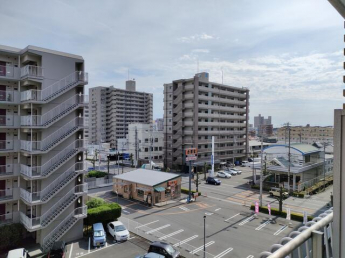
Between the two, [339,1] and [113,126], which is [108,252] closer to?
[339,1]

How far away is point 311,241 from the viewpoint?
7.94ft

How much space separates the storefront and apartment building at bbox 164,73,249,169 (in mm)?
17366

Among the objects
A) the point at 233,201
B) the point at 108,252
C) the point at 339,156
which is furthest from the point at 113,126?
the point at 339,156

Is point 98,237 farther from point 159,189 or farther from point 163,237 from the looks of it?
point 159,189

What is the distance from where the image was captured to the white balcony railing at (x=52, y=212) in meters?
14.8

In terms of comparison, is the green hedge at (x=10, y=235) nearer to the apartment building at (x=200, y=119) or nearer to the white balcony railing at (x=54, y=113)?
the white balcony railing at (x=54, y=113)

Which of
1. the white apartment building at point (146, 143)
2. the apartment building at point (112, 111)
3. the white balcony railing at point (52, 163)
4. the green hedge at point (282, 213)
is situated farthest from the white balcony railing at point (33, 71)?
the apartment building at point (112, 111)

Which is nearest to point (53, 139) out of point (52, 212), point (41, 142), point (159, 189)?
point (41, 142)

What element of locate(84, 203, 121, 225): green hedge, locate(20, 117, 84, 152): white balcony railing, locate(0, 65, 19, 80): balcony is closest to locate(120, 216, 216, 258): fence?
locate(84, 203, 121, 225): green hedge

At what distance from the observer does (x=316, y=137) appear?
9938cm

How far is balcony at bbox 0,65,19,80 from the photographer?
15.8 meters

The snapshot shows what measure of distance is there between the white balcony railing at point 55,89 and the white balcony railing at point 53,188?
5.30 metres

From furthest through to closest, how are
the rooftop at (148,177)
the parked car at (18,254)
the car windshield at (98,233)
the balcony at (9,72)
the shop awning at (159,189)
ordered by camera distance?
1. the rooftop at (148,177)
2. the shop awning at (159,189)
3. the car windshield at (98,233)
4. the balcony at (9,72)
5. the parked car at (18,254)

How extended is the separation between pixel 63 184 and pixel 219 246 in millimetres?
11588
